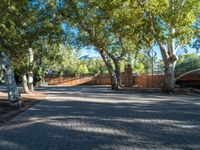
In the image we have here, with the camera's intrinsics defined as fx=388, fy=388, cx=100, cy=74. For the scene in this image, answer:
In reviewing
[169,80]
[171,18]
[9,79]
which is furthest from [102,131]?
[169,80]

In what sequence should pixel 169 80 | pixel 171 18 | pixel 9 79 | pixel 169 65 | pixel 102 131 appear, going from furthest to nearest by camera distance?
pixel 169 65
pixel 169 80
pixel 171 18
pixel 9 79
pixel 102 131

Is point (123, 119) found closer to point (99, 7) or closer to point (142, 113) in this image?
point (142, 113)

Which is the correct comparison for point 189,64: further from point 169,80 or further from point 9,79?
point 9,79

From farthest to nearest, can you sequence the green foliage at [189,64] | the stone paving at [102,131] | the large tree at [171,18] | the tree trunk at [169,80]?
the green foliage at [189,64], the tree trunk at [169,80], the large tree at [171,18], the stone paving at [102,131]

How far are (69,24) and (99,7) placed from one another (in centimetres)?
445

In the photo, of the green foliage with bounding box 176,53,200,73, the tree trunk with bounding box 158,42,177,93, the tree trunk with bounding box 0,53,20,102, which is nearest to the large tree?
the tree trunk with bounding box 158,42,177,93

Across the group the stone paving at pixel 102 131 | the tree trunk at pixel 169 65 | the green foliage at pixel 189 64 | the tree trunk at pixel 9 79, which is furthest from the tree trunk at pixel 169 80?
→ the green foliage at pixel 189 64

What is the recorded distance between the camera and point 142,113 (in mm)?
15070

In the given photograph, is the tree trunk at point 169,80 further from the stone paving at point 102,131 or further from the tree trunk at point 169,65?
the stone paving at point 102,131

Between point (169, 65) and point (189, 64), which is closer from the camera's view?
point (169, 65)

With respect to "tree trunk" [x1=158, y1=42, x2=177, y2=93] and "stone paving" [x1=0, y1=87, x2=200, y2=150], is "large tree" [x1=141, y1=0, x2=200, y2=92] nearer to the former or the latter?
"tree trunk" [x1=158, y1=42, x2=177, y2=93]

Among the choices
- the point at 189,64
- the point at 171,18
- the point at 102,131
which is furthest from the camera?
the point at 189,64

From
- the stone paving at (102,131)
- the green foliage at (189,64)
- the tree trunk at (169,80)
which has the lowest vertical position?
the stone paving at (102,131)

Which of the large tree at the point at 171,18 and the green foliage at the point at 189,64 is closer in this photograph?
the large tree at the point at 171,18
